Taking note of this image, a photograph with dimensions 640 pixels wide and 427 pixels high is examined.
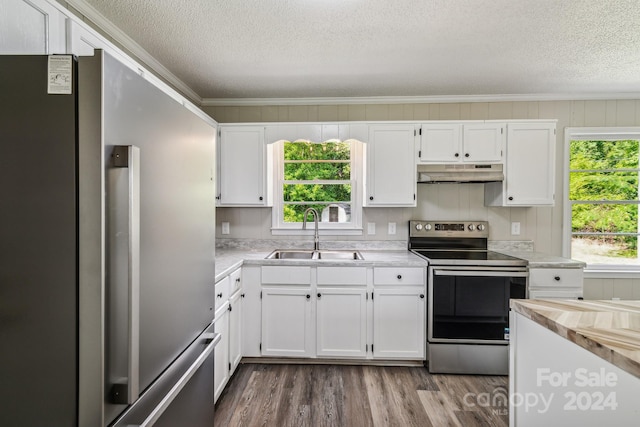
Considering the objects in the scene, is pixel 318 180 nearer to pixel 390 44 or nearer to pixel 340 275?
pixel 340 275

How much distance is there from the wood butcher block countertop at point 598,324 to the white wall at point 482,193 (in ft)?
6.30

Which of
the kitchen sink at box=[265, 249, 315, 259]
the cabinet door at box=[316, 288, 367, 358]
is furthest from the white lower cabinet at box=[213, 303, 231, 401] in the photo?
the kitchen sink at box=[265, 249, 315, 259]

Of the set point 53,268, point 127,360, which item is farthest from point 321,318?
point 53,268

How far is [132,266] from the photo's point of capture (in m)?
0.78

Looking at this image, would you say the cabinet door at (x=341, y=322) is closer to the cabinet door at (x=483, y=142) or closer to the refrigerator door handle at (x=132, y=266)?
the cabinet door at (x=483, y=142)

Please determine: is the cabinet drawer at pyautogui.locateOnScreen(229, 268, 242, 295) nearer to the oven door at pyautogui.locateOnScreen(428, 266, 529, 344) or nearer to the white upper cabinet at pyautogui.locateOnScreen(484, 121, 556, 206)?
the oven door at pyautogui.locateOnScreen(428, 266, 529, 344)

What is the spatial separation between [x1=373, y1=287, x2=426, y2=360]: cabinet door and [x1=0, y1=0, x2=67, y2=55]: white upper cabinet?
2393 millimetres

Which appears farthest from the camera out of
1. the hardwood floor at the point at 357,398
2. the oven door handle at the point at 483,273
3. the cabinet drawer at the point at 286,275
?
the cabinet drawer at the point at 286,275

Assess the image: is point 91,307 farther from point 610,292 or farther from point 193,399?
point 610,292

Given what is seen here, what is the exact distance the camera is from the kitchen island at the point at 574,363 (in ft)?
2.60

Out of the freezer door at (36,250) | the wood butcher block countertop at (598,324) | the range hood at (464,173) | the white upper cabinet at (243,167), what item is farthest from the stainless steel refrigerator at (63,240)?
the range hood at (464,173)

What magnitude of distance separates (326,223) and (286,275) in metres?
0.85

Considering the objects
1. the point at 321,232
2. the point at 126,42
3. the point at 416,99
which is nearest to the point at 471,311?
the point at 321,232

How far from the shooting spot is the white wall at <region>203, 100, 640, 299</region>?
9.94 ft
